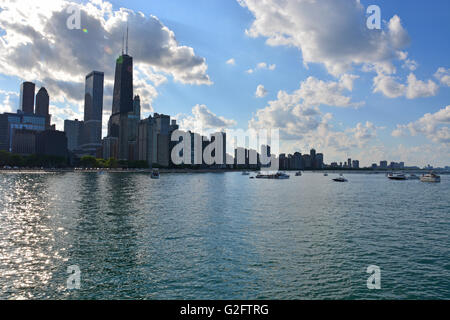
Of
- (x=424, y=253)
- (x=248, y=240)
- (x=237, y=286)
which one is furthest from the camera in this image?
(x=248, y=240)

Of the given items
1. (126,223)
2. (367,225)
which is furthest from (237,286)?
(367,225)

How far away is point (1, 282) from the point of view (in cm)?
2388

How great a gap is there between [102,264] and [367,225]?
134ft

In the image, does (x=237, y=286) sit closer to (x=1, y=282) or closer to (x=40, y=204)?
(x=1, y=282)
